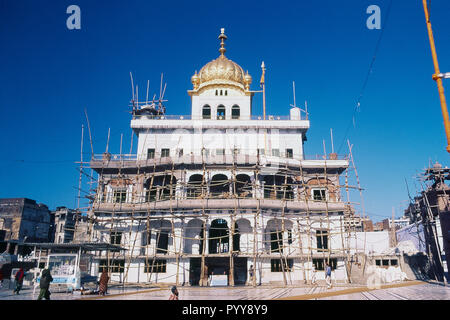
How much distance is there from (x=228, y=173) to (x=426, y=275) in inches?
860

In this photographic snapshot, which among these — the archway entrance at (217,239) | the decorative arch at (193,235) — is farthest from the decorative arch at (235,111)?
the decorative arch at (193,235)

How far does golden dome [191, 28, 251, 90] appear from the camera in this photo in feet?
138

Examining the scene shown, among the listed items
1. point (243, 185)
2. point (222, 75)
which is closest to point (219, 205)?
point (243, 185)

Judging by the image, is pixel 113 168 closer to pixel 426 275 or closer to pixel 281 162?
pixel 281 162

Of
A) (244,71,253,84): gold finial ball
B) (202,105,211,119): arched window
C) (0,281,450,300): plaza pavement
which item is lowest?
(0,281,450,300): plaza pavement

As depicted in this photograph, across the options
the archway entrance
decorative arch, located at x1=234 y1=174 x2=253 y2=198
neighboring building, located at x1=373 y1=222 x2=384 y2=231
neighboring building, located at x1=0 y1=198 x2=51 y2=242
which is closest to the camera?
the archway entrance

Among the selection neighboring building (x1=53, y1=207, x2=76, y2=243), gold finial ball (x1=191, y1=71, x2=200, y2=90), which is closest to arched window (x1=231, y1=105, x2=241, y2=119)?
gold finial ball (x1=191, y1=71, x2=200, y2=90)

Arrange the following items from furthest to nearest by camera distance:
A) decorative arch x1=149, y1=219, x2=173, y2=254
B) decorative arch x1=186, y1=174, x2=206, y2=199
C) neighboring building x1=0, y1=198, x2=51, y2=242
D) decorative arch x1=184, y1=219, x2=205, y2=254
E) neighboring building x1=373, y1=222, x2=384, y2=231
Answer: neighboring building x1=373, y1=222, x2=384, y2=231 → neighboring building x1=0, y1=198, x2=51, y2=242 → decorative arch x1=186, y1=174, x2=206, y2=199 → decorative arch x1=149, y1=219, x2=173, y2=254 → decorative arch x1=184, y1=219, x2=205, y2=254

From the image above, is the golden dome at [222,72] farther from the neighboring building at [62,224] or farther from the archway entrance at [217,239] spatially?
the neighboring building at [62,224]

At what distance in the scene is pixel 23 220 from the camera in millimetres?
60250

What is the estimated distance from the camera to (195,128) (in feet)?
124

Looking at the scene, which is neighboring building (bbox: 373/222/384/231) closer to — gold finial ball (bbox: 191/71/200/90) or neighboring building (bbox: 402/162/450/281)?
neighboring building (bbox: 402/162/450/281)

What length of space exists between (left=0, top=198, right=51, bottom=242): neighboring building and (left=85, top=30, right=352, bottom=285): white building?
34782mm
